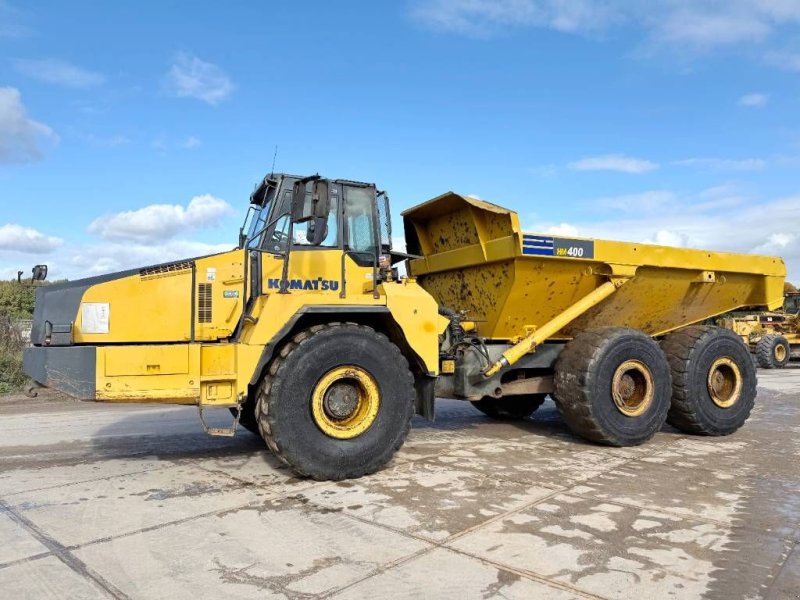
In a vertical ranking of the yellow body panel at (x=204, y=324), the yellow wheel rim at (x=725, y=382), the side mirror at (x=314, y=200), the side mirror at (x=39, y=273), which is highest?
the side mirror at (x=314, y=200)

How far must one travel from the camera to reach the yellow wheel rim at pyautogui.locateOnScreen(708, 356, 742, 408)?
736 cm

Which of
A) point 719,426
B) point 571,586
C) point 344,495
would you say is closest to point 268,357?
point 344,495

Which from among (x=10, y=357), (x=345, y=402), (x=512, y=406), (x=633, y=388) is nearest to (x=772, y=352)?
(x=512, y=406)

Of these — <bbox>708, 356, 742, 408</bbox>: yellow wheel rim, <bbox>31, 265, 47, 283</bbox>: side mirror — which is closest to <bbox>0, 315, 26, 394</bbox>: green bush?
<bbox>31, 265, 47, 283</bbox>: side mirror

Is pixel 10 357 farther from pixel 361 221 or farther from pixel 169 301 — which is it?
pixel 361 221

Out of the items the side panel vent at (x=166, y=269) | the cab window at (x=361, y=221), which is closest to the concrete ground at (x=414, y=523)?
the side panel vent at (x=166, y=269)

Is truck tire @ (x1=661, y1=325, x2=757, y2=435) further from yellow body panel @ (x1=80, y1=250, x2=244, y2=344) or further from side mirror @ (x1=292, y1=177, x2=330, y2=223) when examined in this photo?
yellow body panel @ (x1=80, y1=250, x2=244, y2=344)

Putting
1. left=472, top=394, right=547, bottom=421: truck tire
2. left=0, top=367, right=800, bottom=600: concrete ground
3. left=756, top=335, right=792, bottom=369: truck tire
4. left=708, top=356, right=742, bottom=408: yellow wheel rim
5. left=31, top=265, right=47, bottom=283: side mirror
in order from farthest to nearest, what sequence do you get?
left=756, top=335, right=792, bottom=369: truck tire, left=472, top=394, right=547, bottom=421: truck tire, left=708, top=356, right=742, bottom=408: yellow wheel rim, left=31, top=265, right=47, bottom=283: side mirror, left=0, top=367, right=800, bottom=600: concrete ground

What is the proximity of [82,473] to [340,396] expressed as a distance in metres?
2.47

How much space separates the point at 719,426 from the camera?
7.28 m

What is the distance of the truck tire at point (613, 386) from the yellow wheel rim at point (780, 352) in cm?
1744

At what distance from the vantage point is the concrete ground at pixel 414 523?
10.4 feet

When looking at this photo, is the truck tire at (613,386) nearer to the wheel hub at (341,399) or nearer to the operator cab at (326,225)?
the operator cab at (326,225)

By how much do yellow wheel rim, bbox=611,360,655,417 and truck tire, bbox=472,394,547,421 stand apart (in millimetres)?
1771
